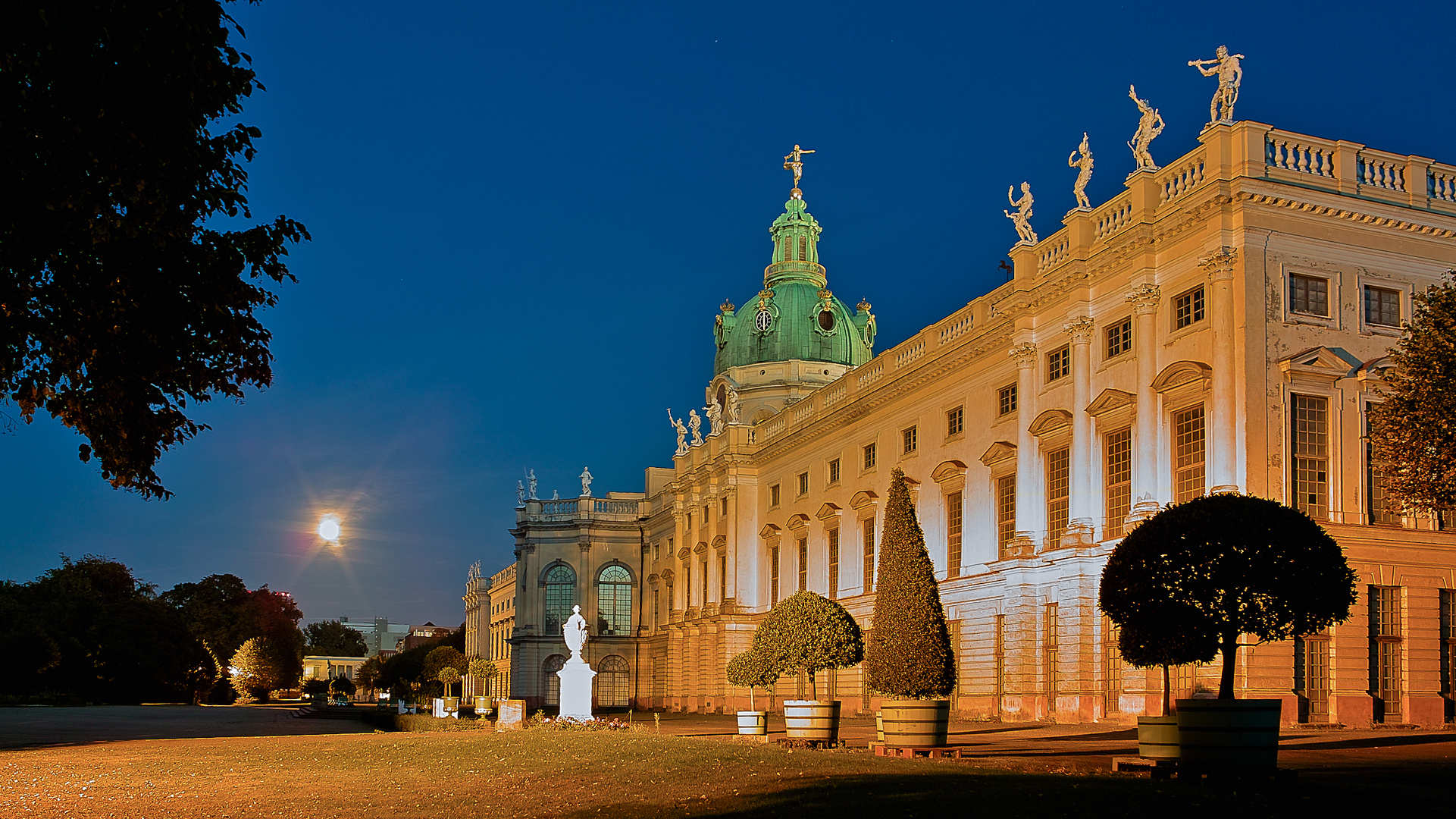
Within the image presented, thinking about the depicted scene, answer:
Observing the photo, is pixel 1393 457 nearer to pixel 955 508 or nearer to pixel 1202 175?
pixel 1202 175

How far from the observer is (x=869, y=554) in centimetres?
5106

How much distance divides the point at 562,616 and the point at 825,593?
142 feet

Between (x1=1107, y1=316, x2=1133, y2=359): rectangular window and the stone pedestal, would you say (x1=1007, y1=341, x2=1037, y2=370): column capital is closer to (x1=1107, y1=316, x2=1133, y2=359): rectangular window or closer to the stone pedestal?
(x1=1107, y1=316, x2=1133, y2=359): rectangular window

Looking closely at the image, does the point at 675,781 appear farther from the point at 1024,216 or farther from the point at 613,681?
the point at 613,681

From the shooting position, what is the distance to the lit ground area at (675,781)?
42.3ft

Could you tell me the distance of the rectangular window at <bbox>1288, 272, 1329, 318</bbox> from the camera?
3009 centimetres

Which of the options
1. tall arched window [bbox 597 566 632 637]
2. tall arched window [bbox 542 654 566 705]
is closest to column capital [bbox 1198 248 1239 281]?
tall arched window [bbox 597 566 632 637]

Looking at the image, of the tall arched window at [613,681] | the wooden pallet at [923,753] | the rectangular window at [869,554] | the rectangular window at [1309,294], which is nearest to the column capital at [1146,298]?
the rectangular window at [1309,294]

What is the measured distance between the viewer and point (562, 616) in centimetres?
9419

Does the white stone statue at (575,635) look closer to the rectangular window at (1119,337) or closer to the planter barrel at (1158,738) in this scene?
the rectangular window at (1119,337)

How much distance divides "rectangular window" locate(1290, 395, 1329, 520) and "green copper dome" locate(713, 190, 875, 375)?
52.3 m

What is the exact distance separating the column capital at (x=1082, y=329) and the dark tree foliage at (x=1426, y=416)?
11486 millimetres

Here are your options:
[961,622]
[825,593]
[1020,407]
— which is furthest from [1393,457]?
[825,593]

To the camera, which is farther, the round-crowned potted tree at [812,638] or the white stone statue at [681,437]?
the white stone statue at [681,437]
